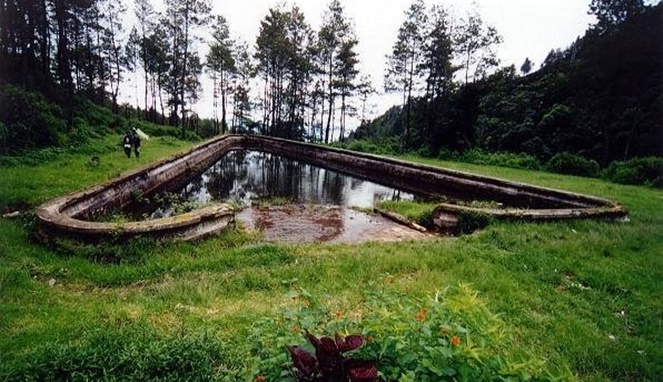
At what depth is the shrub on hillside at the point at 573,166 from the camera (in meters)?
18.3

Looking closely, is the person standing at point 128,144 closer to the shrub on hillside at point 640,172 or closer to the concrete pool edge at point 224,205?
the concrete pool edge at point 224,205

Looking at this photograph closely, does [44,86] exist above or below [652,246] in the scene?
above

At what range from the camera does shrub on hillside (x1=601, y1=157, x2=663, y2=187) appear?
1493 centimetres

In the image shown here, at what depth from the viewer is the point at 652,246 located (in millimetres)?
6883

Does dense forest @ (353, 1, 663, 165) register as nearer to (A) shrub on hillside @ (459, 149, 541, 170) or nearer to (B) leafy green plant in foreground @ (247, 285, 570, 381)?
(A) shrub on hillside @ (459, 149, 541, 170)

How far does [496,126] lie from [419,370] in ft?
105

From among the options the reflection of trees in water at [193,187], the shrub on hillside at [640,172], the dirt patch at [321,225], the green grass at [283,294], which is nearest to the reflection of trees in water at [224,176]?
the reflection of trees in water at [193,187]

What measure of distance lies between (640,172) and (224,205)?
16.3 m

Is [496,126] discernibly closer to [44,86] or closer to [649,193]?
[649,193]

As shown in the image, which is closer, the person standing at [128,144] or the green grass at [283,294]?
the green grass at [283,294]

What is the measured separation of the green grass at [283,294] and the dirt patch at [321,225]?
0.97 metres

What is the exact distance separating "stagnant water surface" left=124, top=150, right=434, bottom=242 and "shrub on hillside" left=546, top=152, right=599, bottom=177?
29.8 ft

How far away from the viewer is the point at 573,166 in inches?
740

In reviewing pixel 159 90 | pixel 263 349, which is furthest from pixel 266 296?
pixel 159 90
